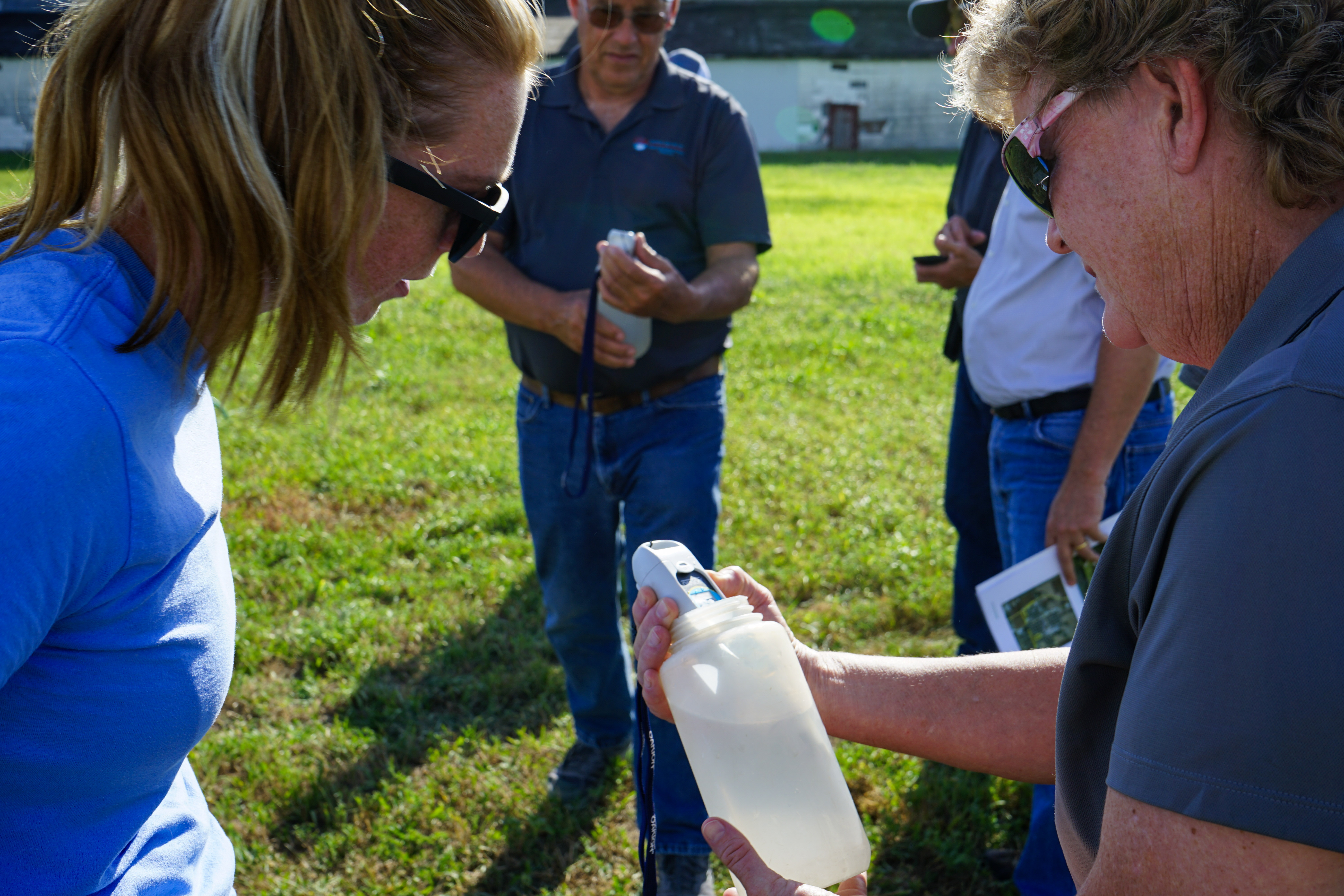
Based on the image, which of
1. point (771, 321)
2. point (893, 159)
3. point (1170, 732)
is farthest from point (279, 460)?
point (893, 159)

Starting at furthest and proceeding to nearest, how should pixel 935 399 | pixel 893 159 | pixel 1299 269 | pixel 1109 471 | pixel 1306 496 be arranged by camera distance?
pixel 893 159 → pixel 935 399 → pixel 1109 471 → pixel 1299 269 → pixel 1306 496

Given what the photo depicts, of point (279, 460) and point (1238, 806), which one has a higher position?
point (1238, 806)

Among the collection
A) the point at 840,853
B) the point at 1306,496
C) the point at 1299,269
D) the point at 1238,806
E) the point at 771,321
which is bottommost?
the point at 771,321

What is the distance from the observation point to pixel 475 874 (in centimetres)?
288

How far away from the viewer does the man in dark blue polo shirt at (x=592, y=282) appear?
305 centimetres

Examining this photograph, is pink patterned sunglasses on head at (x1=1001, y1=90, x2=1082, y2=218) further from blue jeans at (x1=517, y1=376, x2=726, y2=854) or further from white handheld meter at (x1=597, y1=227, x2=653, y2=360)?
blue jeans at (x1=517, y1=376, x2=726, y2=854)

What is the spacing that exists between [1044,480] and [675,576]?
1.73 meters

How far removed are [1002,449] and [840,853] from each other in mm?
1776

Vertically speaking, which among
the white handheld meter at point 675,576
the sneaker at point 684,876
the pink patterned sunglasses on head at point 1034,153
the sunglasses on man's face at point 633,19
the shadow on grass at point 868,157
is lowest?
the shadow on grass at point 868,157

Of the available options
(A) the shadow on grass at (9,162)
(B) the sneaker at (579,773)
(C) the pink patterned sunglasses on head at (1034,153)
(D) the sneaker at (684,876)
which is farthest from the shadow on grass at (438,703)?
(A) the shadow on grass at (9,162)

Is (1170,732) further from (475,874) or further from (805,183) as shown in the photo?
(805,183)

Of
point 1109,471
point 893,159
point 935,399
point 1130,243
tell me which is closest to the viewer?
point 1130,243

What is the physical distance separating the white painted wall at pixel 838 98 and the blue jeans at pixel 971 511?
34708mm

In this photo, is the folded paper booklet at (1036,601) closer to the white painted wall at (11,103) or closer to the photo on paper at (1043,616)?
the photo on paper at (1043,616)
